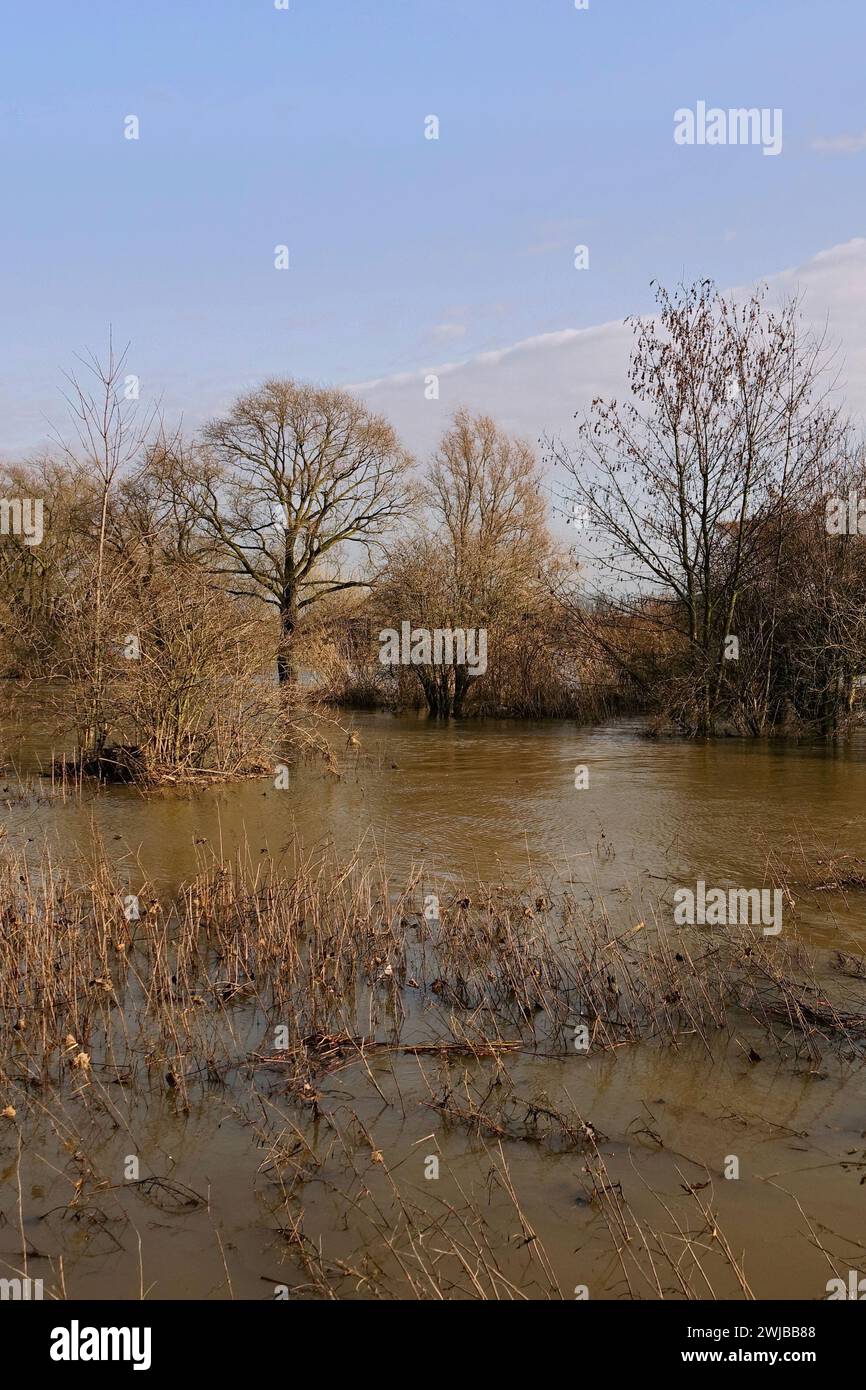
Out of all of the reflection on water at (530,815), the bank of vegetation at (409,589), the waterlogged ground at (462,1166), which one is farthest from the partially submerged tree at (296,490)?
the waterlogged ground at (462,1166)

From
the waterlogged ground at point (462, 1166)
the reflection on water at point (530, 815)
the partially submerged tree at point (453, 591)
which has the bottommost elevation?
the waterlogged ground at point (462, 1166)

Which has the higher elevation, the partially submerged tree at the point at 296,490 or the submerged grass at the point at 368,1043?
the partially submerged tree at the point at 296,490

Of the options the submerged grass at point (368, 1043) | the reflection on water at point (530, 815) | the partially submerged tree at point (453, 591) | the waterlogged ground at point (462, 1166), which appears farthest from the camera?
the partially submerged tree at point (453, 591)

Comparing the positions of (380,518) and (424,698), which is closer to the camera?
(424,698)

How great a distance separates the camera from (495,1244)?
3.85m

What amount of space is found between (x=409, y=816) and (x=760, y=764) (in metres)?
7.73

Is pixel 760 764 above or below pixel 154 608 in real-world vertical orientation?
below

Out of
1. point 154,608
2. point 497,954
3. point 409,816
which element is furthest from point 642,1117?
point 154,608

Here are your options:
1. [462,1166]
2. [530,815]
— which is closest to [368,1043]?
[462,1166]

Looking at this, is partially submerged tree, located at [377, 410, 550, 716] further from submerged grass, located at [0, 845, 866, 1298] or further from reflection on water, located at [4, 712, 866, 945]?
submerged grass, located at [0, 845, 866, 1298]

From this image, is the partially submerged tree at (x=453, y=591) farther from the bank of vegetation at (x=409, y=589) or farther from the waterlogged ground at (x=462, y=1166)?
the waterlogged ground at (x=462, y=1166)

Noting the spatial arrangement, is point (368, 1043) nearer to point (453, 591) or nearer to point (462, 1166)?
point (462, 1166)
